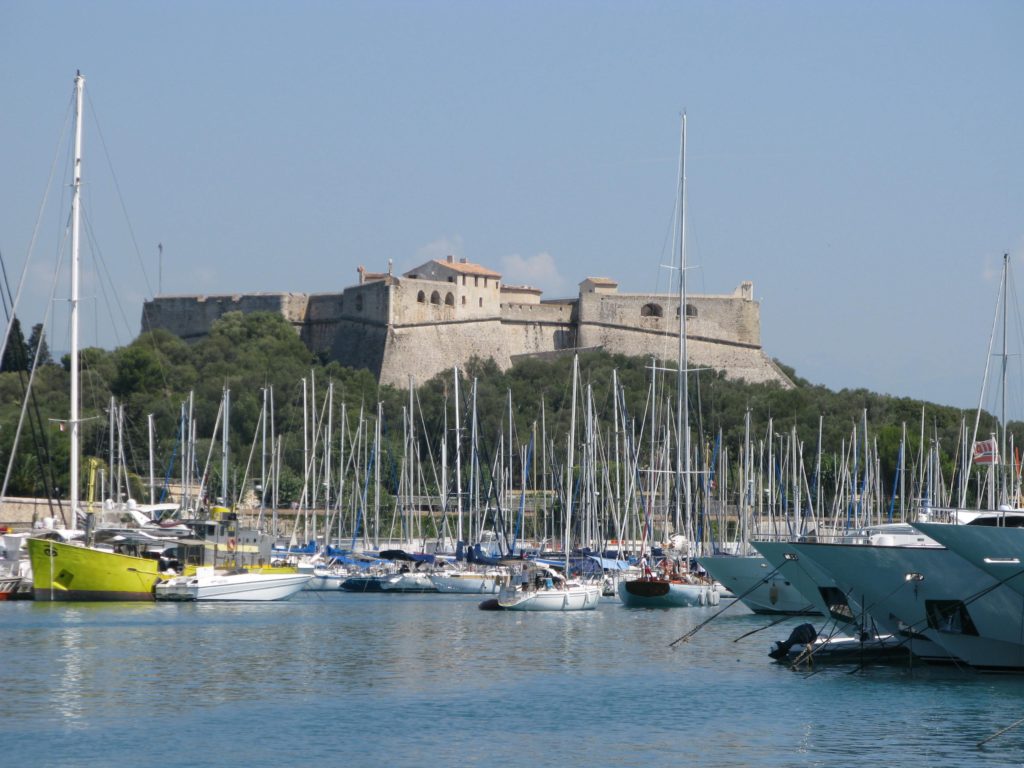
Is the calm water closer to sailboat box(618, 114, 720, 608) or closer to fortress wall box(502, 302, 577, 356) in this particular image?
sailboat box(618, 114, 720, 608)

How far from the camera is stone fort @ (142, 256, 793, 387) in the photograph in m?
84.5

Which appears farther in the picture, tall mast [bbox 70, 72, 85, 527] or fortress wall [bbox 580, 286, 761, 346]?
fortress wall [bbox 580, 286, 761, 346]

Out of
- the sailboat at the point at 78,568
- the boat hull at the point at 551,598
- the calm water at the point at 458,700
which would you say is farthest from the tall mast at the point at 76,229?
the boat hull at the point at 551,598

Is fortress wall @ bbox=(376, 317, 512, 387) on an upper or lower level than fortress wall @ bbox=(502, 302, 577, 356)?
lower

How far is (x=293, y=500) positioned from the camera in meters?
59.4

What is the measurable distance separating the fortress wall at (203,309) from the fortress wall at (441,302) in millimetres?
8276

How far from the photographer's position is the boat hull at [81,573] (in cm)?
3431

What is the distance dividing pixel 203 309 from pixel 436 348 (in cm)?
1517

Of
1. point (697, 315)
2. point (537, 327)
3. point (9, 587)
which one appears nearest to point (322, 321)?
point (537, 327)

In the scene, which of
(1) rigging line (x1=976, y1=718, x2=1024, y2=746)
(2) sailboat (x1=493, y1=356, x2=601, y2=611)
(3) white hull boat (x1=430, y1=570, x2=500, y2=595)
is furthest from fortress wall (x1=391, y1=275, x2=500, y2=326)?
(1) rigging line (x1=976, y1=718, x2=1024, y2=746)

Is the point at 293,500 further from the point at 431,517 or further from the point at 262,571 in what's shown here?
the point at 262,571

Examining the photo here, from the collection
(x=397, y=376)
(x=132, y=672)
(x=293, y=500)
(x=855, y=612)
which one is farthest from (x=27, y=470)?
(x=855, y=612)

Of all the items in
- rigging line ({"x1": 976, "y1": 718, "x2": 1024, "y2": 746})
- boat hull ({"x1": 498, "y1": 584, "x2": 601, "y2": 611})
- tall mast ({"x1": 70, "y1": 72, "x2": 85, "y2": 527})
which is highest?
tall mast ({"x1": 70, "y1": 72, "x2": 85, "y2": 527})

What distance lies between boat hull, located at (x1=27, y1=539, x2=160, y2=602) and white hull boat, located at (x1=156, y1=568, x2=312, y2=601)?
88 cm
